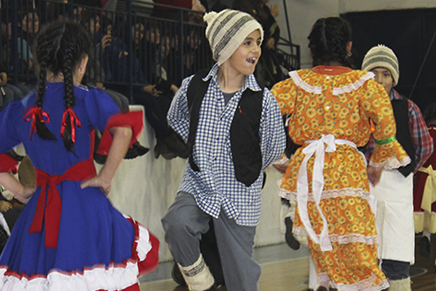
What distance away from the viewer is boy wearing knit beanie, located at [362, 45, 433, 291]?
4.55 meters

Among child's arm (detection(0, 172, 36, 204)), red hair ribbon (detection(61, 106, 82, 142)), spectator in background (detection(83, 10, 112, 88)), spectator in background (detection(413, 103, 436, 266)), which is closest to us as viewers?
red hair ribbon (detection(61, 106, 82, 142))

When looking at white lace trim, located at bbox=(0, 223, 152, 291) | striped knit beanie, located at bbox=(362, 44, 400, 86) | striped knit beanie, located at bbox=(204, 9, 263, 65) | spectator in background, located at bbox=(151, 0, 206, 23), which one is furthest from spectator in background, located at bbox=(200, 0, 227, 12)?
white lace trim, located at bbox=(0, 223, 152, 291)

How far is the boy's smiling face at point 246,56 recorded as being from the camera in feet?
10.8

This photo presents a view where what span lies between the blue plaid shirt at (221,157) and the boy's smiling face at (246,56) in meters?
0.07

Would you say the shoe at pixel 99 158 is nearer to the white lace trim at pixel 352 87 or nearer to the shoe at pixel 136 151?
the shoe at pixel 136 151

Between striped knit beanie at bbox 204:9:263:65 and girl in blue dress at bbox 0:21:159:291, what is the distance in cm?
73

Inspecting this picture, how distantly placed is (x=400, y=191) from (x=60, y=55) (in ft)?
9.17

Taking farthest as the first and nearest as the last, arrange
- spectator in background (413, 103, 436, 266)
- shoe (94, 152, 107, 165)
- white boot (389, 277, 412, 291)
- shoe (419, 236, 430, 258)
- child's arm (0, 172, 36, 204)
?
shoe (419, 236, 430, 258)
spectator in background (413, 103, 436, 266)
shoe (94, 152, 107, 165)
white boot (389, 277, 412, 291)
child's arm (0, 172, 36, 204)

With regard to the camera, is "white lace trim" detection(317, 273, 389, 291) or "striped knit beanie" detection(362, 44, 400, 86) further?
"striped knit beanie" detection(362, 44, 400, 86)

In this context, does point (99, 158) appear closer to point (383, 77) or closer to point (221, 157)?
point (383, 77)

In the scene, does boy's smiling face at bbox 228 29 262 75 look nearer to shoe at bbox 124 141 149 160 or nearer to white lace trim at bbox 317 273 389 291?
white lace trim at bbox 317 273 389 291

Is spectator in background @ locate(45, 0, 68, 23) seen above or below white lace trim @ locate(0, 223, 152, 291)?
above

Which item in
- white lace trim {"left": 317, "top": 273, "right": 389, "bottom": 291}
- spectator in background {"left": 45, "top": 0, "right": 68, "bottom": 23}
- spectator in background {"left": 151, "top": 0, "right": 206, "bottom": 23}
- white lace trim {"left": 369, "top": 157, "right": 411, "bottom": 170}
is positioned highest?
spectator in background {"left": 151, "top": 0, "right": 206, "bottom": 23}

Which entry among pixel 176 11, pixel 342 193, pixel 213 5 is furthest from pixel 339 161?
pixel 213 5
